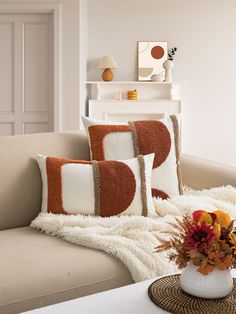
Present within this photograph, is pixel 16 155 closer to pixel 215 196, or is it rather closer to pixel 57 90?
pixel 215 196

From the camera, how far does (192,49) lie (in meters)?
6.50

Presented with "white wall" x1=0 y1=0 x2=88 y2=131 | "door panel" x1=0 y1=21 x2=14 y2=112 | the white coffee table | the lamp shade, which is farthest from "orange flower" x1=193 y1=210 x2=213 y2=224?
"door panel" x1=0 y1=21 x2=14 y2=112

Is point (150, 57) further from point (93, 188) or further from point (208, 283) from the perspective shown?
point (208, 283)

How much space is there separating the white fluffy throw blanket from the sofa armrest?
0.15 meters

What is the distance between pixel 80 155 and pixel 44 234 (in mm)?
619

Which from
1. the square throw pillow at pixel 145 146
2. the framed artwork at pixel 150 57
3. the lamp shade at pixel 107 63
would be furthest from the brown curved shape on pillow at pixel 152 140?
the framed artwork at pixel 150 57

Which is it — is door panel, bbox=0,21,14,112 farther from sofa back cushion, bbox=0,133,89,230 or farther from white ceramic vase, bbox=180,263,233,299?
white ceramic vase, bbox=180,263,233,299

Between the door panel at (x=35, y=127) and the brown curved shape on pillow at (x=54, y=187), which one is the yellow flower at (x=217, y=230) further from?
the door panel at (x=35, y=127)

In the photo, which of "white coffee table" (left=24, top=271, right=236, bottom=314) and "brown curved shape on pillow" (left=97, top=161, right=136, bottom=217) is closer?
→ "white coffee table" (left=24, top=271, right=236, bottom=314)

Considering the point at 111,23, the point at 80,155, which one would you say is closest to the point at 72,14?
the point at 111,23

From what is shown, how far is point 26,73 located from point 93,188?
12.8 ft

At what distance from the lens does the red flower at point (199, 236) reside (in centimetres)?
165

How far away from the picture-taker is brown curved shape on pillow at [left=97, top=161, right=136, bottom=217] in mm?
2713

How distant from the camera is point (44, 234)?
258 centimetres
